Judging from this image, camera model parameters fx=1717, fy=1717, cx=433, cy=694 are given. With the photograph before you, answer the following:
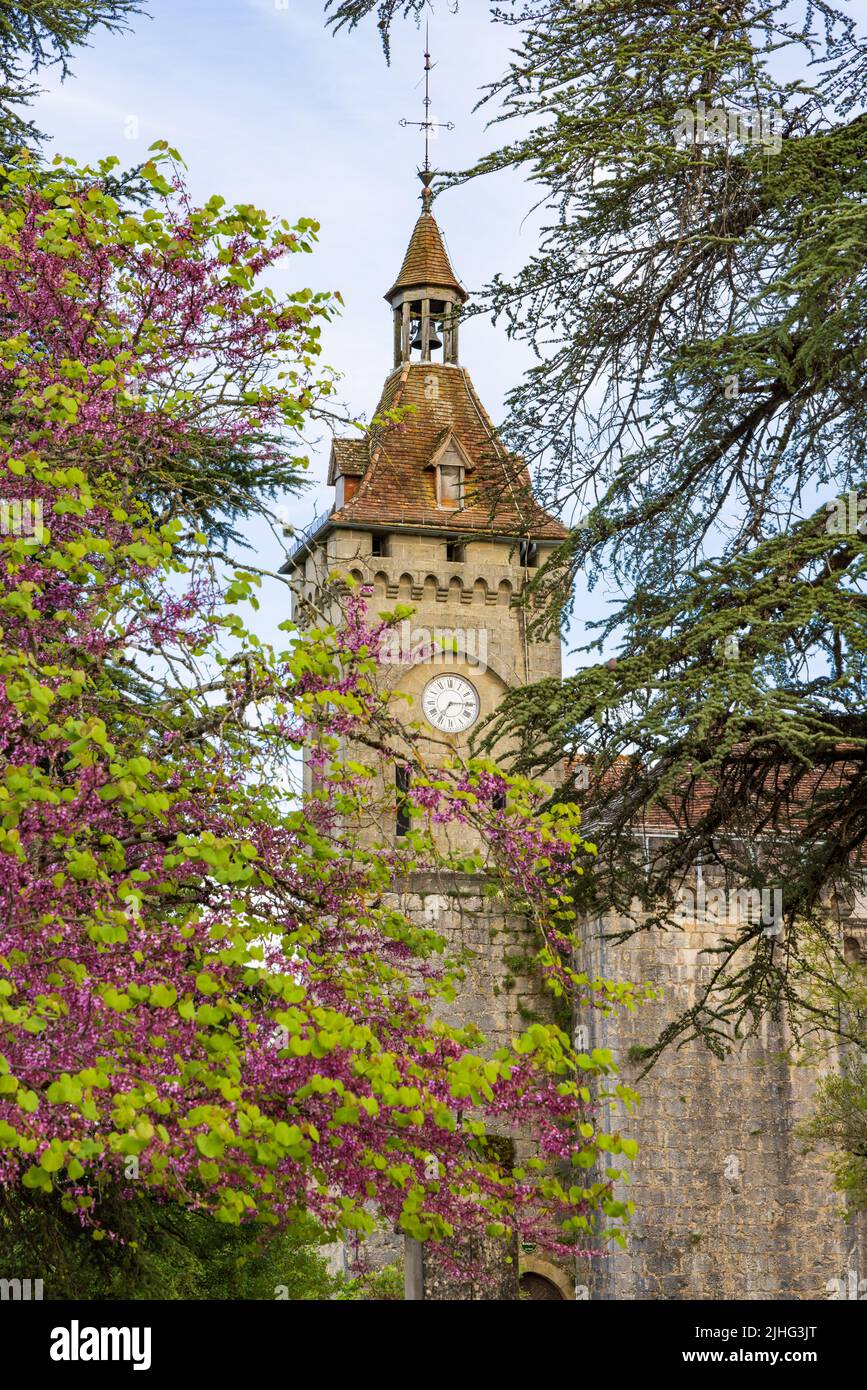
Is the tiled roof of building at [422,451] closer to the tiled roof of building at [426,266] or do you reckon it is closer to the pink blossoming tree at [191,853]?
the tiled roof of building at [426,266]

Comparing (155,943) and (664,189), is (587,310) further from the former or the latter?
(155,943)

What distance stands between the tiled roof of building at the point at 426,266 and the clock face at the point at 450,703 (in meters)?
7.43

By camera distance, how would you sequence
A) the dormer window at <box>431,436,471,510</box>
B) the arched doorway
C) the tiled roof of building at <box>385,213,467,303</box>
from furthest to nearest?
the tiled roof of building at <box>385,213,467,303</box>, the dormer window at <box>431,436,471,510</box>, the arched doorway

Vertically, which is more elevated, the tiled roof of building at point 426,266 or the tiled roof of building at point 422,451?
the tiled roof of building at point 426,266

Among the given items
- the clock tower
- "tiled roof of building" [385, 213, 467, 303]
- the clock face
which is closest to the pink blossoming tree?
the clock tower

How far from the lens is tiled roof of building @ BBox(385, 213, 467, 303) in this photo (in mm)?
32406

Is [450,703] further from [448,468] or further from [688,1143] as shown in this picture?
[688,1143]

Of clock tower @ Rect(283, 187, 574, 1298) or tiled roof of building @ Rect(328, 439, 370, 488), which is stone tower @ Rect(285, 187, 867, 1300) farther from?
tiled roof of building @ Rect(328, 439, 370, 488)

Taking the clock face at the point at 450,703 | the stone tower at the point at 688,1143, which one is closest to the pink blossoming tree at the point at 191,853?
the stone tower at the point at 688,1143

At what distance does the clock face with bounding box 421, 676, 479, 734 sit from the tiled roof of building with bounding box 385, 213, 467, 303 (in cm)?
743

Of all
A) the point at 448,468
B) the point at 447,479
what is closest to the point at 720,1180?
the point at 447,479

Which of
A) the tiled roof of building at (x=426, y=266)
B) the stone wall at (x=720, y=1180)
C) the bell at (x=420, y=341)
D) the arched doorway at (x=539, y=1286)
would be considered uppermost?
the tiled roof of building at (x=426, y=266)

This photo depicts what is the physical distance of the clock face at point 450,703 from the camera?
30.6m
